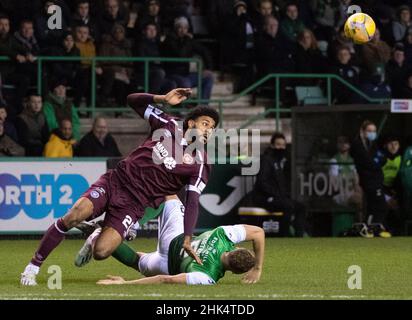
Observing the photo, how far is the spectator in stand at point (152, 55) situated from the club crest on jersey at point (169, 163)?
1042cm

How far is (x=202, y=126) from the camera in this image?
12711 mm

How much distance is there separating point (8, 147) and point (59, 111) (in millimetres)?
1370

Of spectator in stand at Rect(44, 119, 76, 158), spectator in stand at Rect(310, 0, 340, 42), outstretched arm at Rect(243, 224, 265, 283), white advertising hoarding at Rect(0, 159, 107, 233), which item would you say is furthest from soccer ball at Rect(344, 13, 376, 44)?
→ spectator in stand at Rect(310, 0, 340, 42)

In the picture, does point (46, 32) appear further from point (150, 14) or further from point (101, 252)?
point (101, 252)

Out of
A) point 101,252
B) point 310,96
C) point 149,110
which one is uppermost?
point 149,110

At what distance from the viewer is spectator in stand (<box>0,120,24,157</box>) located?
20781 mm

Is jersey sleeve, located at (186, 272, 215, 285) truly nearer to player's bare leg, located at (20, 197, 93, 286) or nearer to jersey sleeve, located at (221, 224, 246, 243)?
jersey sleeve, located at (221, 224, 246, 243)

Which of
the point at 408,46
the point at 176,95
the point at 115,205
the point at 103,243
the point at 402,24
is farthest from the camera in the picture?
the point at 402,24

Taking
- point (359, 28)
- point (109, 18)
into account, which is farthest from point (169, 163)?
point (109, 18)

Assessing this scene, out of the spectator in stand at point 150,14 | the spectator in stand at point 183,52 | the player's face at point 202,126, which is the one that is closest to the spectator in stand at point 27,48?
the spectator in stand at point 150,14

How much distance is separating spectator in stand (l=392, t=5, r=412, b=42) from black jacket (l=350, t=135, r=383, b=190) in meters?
5.00

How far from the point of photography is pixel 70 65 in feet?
75.9

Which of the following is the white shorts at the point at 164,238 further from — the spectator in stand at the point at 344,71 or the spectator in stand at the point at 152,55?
the spectator in stand at the point at 344,71

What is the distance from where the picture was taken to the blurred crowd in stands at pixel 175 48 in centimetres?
2226
